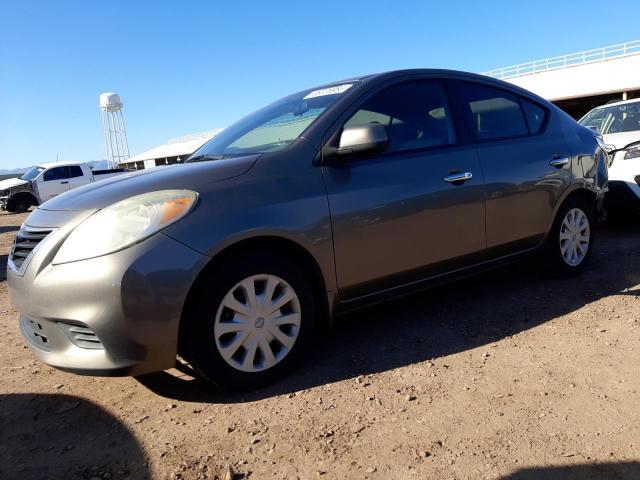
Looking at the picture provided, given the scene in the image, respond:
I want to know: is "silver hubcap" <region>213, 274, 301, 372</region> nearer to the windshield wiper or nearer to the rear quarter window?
the windshield wiper

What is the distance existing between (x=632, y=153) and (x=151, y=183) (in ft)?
18.0

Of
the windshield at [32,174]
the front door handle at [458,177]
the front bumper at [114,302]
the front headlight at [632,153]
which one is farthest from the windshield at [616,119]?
the windshield at [32,174]

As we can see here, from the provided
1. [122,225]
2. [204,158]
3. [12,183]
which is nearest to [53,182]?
[12,183]

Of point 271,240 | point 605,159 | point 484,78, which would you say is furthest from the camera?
point 605,159

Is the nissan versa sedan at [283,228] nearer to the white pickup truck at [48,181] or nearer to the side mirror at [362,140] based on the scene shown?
the side mirror at [362,140]

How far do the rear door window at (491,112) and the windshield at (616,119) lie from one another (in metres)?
3.53

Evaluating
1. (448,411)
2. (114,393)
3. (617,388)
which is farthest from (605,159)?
(114,393)

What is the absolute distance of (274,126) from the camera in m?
3.42

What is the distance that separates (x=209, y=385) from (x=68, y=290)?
94 cm

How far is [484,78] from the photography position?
12.9 feet

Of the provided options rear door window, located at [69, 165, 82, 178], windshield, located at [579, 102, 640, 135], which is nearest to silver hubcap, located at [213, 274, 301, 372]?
windshield, located at [579, 102, 640, 135]

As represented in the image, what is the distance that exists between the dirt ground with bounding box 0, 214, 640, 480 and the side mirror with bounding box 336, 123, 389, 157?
124 centimetres

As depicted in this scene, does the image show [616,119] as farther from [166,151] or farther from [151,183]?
[166,151]

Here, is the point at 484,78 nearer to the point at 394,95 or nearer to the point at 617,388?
A: the point at 394,95
